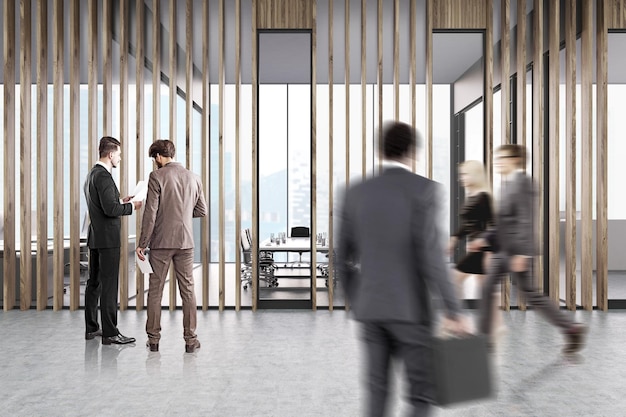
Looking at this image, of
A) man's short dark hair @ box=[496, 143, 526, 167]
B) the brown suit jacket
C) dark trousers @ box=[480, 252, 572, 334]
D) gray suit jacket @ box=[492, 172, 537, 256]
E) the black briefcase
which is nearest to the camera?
the black briefcase

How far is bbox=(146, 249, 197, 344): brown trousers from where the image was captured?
4.43 meters

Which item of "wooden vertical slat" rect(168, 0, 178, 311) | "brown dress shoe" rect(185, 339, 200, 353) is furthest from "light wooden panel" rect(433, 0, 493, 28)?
"brown dress shoe" rect(185, 339, 200, 353)

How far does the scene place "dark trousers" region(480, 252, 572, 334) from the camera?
389cm

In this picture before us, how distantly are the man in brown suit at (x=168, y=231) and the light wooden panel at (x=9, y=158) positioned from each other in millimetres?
2875

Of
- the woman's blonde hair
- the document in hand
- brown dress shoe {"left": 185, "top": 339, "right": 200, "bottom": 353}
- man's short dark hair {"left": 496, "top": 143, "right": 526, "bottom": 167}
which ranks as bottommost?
brown dress shoe {"left": 185, "top": 339, "right": 200, "bottom": 353}

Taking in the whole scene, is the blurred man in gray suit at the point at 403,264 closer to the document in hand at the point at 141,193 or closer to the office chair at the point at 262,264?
the document in hand at the point at 141,193

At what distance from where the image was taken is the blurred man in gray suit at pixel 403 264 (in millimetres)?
2148

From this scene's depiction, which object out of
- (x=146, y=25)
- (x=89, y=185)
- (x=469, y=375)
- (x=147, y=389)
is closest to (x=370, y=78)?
(x=146, y=25)

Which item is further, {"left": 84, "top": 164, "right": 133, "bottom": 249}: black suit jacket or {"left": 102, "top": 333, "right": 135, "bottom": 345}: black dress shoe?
{"left": 102, "top": 333, "right": 135, "bottom": 345}: black dress shoe

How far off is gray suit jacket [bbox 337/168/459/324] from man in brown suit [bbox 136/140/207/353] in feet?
8.29

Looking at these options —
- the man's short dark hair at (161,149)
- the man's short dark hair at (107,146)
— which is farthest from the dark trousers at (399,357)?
the man's short dark hair at (107,146)

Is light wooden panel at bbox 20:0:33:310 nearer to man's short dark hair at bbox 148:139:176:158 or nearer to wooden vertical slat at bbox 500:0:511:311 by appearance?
man's short dark hair at bbox 148:139:176:158

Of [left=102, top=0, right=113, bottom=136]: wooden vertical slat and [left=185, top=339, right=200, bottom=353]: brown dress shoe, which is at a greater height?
[left=102, top=0, right=113, bottom=136]: wooden vertical slat

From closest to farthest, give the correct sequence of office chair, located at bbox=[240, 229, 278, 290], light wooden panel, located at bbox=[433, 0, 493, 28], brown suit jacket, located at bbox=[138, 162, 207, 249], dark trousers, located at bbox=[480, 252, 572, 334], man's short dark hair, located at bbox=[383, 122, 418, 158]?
1. man's short dark hair, located at bbox=[383, 122, 418, 158]
2. dark trousers, located at bbox=[480, 252, 572, 334]
3. brown suit jacket, located at bbox=[138, 162, 207, 249]
4. light wooden panel, located at bbox=[433, 0, 493, 28]
5. office chair, located at bbox=[240, 229, 278, 290]
